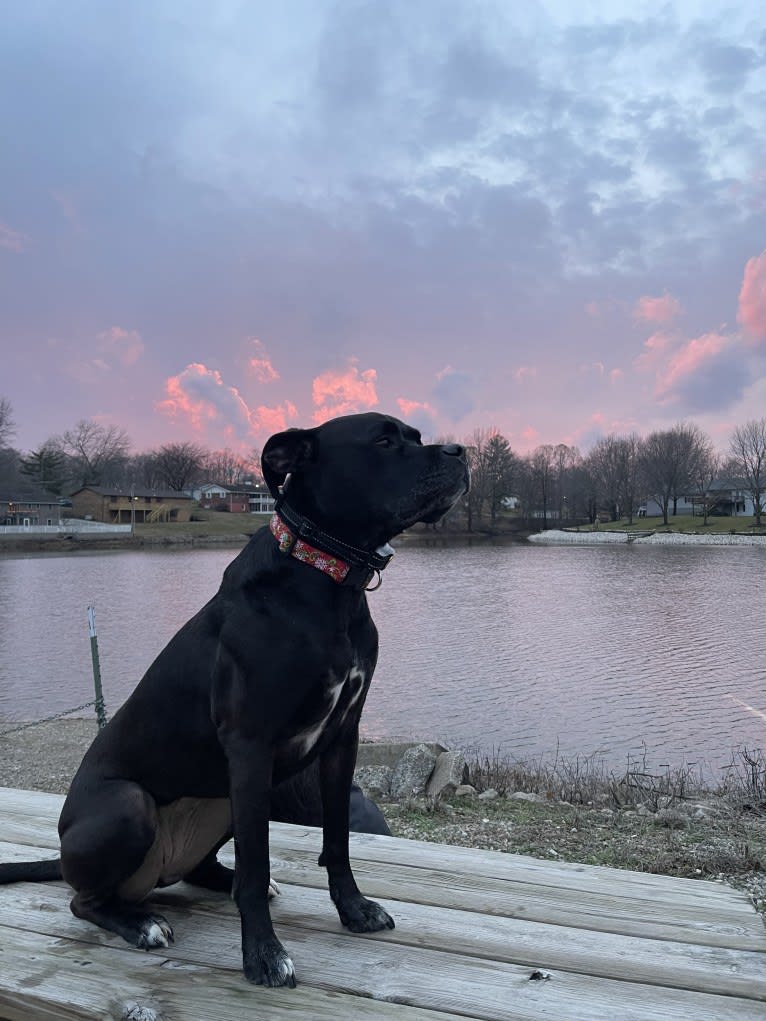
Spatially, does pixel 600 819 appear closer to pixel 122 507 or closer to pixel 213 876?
pixel 213 876

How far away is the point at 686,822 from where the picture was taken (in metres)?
6.04

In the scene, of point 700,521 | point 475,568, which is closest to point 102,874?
point 475,568

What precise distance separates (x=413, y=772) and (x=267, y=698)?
5734 millimetres

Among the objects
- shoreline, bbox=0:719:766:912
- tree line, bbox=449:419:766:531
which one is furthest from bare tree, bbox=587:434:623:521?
shoreline, bbox=0:719:766:912

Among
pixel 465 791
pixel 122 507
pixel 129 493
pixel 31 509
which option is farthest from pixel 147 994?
pixel 129 493

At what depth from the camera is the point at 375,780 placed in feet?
25.3

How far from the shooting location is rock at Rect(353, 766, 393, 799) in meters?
7.46

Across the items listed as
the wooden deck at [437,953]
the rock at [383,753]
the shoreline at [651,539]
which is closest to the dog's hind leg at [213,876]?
the wooden deck at [437,953]

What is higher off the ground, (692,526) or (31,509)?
(31,509)

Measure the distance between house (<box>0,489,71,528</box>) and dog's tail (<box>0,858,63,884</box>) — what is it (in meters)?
93.1

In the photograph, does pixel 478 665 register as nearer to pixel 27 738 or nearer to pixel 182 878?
pixel 27 738

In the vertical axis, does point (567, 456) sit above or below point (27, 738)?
above

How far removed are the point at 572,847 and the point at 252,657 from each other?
4077 mm

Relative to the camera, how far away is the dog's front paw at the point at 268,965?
7.38ft
